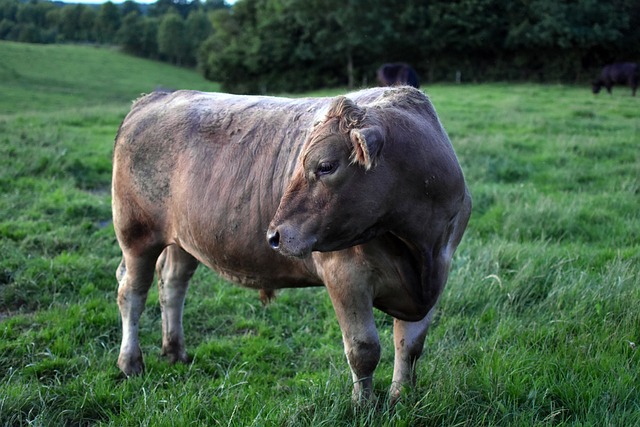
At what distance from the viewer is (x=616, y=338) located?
3801mm

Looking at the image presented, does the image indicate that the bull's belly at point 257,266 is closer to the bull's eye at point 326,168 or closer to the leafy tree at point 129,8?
the bull's eye at point 326,168

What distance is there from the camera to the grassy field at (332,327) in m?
3.20

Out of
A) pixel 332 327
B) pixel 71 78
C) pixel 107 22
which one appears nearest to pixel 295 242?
pixel 332 327

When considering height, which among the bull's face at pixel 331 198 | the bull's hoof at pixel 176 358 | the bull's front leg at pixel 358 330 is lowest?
the bull's hoof at pixel 176 358

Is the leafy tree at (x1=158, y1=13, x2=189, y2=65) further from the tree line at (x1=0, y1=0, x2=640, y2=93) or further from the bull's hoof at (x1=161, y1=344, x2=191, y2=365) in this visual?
the bull's hoof at (x1=161, y1=344, x2=191, y2=365)

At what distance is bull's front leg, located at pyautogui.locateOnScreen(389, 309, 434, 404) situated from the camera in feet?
11.4

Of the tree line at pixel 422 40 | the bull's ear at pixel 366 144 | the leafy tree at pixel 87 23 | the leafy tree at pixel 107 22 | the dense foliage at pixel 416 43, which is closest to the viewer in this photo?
the bull's ear at pixel 366 144

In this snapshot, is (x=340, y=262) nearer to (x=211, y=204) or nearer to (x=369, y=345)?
(x=369, y=345)

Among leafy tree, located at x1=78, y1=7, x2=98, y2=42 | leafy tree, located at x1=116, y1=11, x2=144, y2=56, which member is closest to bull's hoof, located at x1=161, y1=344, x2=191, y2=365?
leafy tree, located at x1=78, y1=7, x2=98, y2=42

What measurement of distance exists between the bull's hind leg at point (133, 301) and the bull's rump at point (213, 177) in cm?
14

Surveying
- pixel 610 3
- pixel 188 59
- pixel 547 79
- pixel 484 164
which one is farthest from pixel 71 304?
pixel 188 59

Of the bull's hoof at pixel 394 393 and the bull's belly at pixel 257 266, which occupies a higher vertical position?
the bull's belly at pixel 257 266

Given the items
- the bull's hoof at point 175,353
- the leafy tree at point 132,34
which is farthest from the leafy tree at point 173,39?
the bull's hoof at point 175,353

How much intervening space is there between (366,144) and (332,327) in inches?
103
